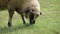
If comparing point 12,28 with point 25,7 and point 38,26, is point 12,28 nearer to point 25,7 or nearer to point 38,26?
point 25,7

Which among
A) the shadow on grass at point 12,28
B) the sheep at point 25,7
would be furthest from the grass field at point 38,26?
the sheep at point 25,7

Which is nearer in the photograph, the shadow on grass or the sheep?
the shadow on grass

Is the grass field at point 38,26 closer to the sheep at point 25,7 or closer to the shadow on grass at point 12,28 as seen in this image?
the shadow on grass at point 12,28

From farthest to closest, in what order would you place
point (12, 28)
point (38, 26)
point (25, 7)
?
point (38, 26)
point (12, 28)
point (25, 7)

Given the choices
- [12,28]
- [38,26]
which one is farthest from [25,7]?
[38,26]

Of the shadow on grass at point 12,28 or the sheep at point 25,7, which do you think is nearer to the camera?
the shadow on grass at point 12,28

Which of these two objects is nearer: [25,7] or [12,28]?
[25,7]

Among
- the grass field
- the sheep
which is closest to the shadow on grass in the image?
the grass field

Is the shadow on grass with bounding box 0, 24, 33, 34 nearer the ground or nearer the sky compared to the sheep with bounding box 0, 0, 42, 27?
nearer the ground

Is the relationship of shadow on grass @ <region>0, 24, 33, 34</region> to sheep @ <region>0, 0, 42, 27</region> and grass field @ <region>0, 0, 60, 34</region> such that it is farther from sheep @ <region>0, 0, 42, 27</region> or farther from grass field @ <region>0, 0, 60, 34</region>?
sheep @ <region>0, 0, 42, 27</region>

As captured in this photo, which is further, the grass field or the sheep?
the sheep

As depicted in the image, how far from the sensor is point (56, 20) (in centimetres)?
1027

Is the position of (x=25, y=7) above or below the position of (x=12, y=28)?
above

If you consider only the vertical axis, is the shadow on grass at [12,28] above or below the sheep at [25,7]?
below
